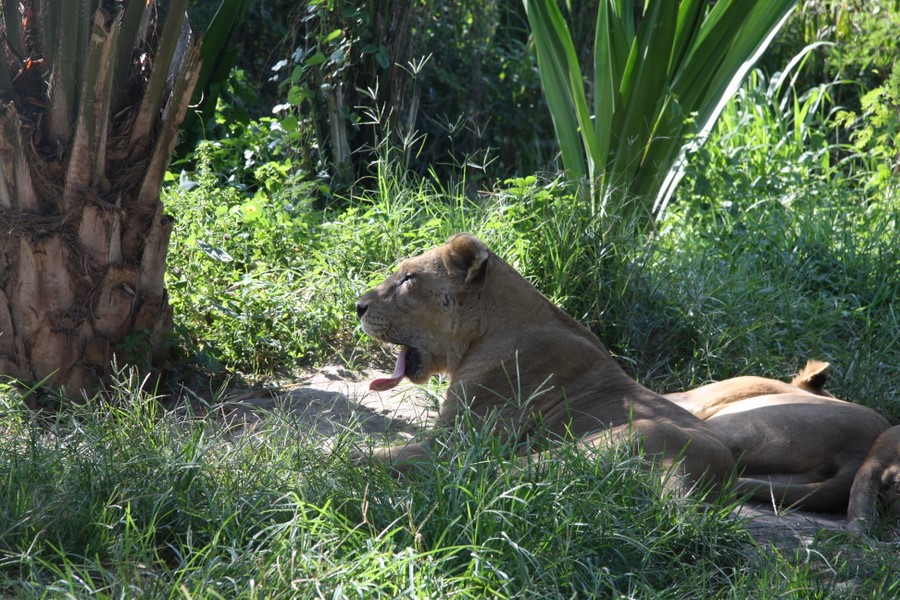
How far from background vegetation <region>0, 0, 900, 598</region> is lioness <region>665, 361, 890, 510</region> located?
1.31 feet

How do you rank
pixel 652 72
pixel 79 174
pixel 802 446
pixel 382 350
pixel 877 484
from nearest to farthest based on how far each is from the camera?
pixel 877 484 → pixel 802 446 → pixel 79 174 → pixel 382 350 → pixel 652 72

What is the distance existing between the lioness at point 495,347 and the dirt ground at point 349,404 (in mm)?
278

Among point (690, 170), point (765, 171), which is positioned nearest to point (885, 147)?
point (765, 171)

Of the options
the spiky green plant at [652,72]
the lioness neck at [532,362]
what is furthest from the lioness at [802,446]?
the spiky green plant at [652,72]

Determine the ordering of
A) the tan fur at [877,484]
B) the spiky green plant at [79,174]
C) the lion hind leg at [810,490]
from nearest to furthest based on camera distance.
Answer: the tan fur at [877,484] < the lion hind leg at [810,490] < the spiky green plant at [79,174]

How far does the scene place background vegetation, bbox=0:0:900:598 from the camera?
3.32m

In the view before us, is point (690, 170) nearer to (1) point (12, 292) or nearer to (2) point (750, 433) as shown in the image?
(2) point (750, 433)

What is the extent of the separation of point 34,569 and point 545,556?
1.43 m

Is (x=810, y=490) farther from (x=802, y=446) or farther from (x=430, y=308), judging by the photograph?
(x=430, y=308)

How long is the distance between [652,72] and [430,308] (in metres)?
3.17

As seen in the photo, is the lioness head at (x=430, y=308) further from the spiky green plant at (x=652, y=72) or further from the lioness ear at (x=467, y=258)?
the spiky green plant at (x=652, y=72)

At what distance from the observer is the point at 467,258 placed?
494 cm

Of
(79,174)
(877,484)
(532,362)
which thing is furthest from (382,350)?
(877,484)

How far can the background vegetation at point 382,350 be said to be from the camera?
3.32 m
